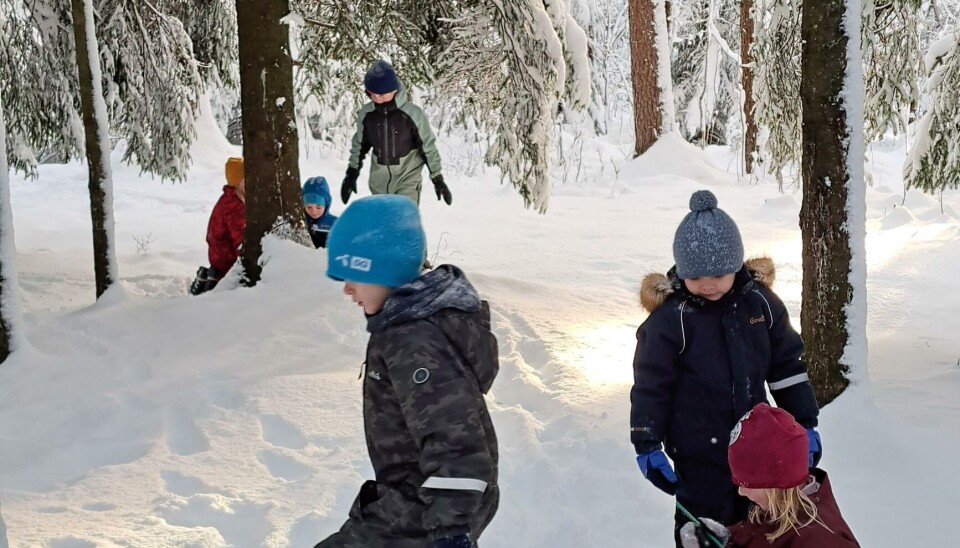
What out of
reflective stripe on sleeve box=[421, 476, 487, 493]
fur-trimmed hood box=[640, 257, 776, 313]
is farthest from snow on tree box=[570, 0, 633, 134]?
reflective stripe on sleeve box=[421, 476, 487, 493]

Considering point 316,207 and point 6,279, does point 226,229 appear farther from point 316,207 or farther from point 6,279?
point 6,279

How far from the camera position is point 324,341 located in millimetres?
5852

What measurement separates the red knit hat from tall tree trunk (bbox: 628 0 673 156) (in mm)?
14736

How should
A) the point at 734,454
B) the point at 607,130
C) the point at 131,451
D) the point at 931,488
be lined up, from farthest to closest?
the point at 607,130 < the point at 131,451 < the point at 931,488 < the point at 734,454

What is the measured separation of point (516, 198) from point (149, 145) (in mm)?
6998

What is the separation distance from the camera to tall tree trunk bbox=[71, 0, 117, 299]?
21.4ft

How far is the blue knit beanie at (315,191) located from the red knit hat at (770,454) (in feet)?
18.3

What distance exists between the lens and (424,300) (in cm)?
206

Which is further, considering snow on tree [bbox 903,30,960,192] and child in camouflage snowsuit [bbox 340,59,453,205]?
child in camouflage snowsuit [bbox 340,59,453,205]

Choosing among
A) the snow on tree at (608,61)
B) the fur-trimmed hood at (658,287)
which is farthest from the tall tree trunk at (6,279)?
the snow on tree at (608,61)

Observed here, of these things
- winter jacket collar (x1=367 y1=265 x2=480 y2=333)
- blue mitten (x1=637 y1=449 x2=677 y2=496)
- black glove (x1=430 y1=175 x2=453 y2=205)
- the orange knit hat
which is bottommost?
blue mitten (x1=637 y1=449 x2=677 y2=496)

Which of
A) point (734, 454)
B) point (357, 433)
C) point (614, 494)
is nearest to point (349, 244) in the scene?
point (734, 454)

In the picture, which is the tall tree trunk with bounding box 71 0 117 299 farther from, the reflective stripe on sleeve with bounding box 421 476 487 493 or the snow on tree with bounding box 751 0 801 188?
the reflective stripe on sleeve with bounding box 421 476 487 493

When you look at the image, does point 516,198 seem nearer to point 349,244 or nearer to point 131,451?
point 131,451
